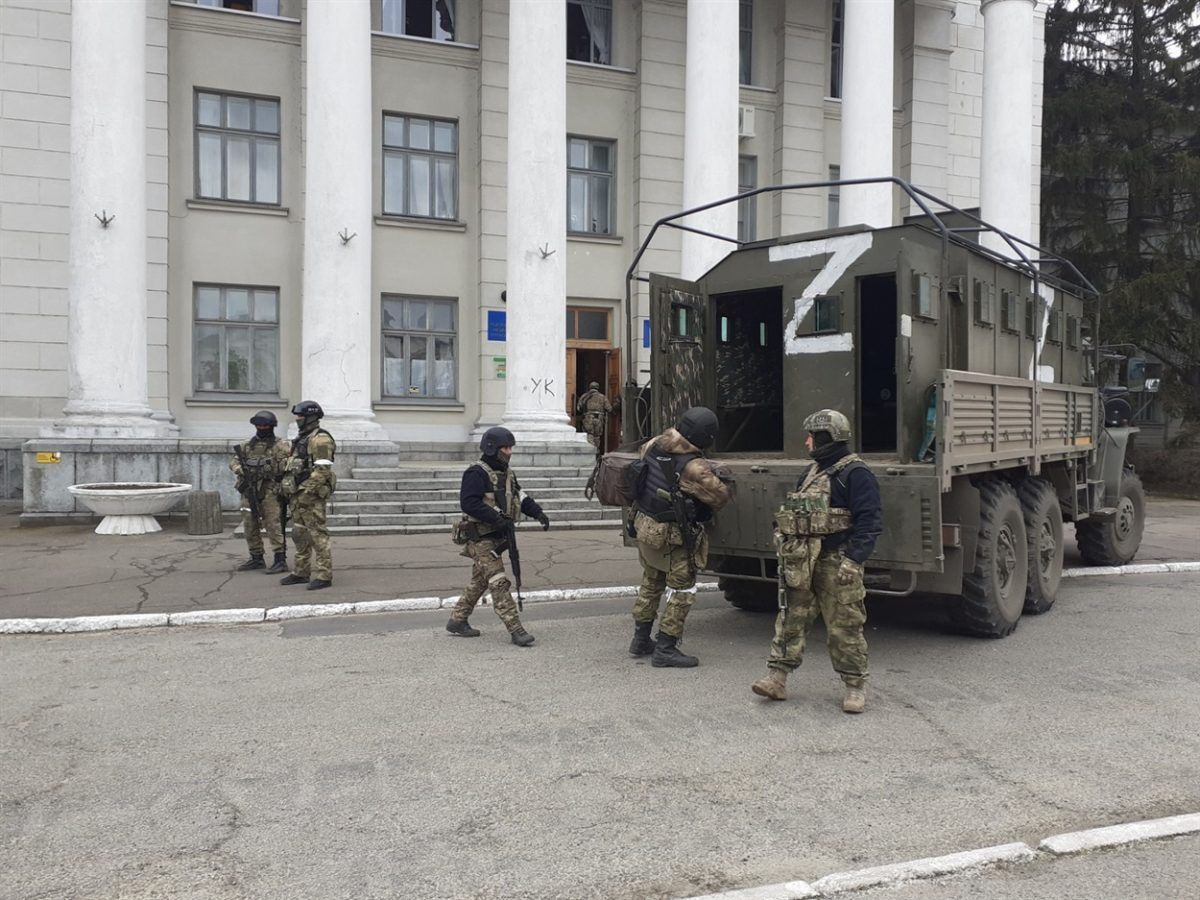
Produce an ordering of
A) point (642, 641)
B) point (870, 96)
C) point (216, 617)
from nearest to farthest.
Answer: point (642, 641) → point (216, 617) → point (870, 96)

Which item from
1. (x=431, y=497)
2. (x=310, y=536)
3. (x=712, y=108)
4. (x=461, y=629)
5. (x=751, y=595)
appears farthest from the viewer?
(x=712, y=108)

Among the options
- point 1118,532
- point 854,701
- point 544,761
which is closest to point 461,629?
point 544,761

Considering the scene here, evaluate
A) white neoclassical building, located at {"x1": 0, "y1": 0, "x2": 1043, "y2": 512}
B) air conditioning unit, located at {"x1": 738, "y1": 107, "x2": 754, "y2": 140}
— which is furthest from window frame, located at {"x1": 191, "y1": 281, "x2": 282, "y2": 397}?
air conditioning unit, located at {"x1": 738, "y1": 107, "x2": 754, "y2": 140}

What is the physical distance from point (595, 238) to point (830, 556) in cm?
1496

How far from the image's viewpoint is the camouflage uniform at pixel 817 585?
209 inches

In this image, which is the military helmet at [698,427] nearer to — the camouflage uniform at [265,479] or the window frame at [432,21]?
the camouflage uniform at [265,479]

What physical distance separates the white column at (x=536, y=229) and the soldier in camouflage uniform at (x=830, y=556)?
10257mm

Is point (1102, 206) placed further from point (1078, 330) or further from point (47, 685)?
point (47, 685)

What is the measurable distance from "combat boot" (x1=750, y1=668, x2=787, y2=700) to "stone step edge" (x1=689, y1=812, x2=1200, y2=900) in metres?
1.89

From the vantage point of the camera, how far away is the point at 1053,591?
26.7 ft

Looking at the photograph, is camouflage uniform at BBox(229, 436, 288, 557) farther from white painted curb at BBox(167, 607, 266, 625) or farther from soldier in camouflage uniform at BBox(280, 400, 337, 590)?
white painted curb at BBox(167, 607, 266, 625)

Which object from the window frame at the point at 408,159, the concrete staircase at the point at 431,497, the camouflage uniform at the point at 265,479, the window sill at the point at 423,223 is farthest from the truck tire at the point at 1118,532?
the window frame at the point at 408,159

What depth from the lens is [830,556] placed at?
5391 millimetres

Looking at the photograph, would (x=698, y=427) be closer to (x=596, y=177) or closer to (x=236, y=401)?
(x=236, y=401)
